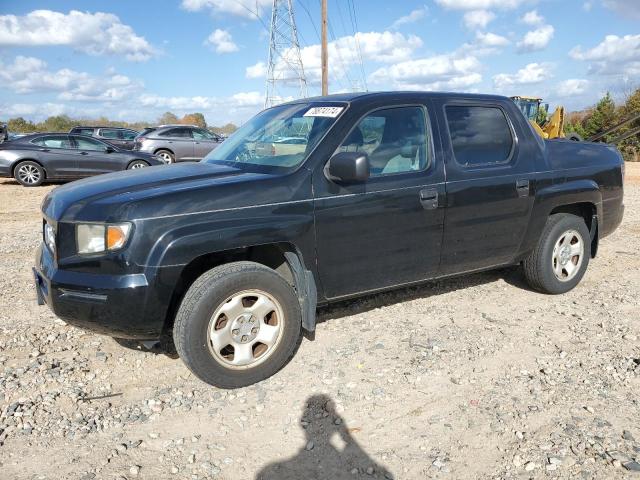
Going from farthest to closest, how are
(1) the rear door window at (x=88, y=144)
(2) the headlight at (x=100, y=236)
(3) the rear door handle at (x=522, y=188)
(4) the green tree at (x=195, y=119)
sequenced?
1. (4) the green tree at (x=195, y=119)
2. (1) the rear door window at (x=88, y=144)
3. (3) the rear door handle at (x=522, y=188)
4. (2) the headlight at (x=100, y=236)

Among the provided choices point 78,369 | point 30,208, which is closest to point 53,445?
point 78,369

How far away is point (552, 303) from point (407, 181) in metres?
2.07

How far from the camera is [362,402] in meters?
3.27

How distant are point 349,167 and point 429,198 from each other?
2.79 feet

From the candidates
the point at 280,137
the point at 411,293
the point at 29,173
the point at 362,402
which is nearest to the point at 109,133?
the point at 29,173

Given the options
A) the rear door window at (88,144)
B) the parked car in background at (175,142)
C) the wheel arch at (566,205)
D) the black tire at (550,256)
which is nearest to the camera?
the wheel arch at (566,205)

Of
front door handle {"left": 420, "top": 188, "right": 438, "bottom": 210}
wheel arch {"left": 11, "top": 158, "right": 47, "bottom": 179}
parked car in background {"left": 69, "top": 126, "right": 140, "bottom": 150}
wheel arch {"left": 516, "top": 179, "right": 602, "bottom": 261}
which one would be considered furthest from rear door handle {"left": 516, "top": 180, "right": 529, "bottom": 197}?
parked car in background {"left": 69, "top": 126, "right": 140, "bottom": 150}

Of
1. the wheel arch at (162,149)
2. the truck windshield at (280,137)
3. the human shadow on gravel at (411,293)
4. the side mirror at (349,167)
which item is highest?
the truck windshield at (280,137)

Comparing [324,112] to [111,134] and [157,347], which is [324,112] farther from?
[111,134]

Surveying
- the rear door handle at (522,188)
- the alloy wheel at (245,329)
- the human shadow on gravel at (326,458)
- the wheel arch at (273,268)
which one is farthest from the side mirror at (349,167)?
the rear door handle at (522,188)

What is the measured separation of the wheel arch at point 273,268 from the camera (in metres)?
3.44

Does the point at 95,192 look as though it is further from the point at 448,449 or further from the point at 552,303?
the point at 552,303

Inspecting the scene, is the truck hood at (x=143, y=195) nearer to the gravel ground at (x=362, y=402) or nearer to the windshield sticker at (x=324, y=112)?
the windshield sticker at (x=324, y=112)

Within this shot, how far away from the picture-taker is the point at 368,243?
379cm
